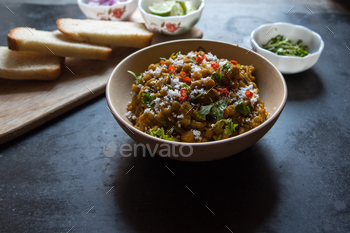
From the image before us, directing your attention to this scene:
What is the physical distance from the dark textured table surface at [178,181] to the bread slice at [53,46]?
20.8 inches

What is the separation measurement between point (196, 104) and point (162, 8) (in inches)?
64.3

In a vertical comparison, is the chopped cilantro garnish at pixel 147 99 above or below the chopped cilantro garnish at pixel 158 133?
above

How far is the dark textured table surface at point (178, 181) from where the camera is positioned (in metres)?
1.55

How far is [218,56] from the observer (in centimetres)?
228

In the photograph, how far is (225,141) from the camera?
1438mm

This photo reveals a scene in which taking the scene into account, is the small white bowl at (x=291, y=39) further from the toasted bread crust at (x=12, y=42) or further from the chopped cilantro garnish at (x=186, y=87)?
the toasted bread crust at (x=12, y=42)

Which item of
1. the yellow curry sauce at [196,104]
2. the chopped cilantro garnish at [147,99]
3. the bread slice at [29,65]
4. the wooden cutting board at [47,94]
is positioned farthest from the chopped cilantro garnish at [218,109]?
the bread slice at [29,65]

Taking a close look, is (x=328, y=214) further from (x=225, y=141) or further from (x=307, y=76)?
(x=307, y=76)

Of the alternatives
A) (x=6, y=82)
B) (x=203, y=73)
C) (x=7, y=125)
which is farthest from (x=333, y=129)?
(x=6, y=82)

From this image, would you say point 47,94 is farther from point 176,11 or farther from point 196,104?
point 176,11

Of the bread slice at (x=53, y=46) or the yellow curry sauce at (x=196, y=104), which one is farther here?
the bread slice at (x=53, y=46)

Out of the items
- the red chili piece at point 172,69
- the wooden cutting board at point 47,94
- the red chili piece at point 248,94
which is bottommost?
the wooden cutting board at point 47,94

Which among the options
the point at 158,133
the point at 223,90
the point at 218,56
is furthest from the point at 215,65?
the point at 158,133

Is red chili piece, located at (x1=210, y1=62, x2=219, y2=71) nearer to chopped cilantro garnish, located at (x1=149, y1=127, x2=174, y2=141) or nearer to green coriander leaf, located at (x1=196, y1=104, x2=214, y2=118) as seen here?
green coriander leaf, located at (x1=196, y1=104, x2=214, y2=118)
